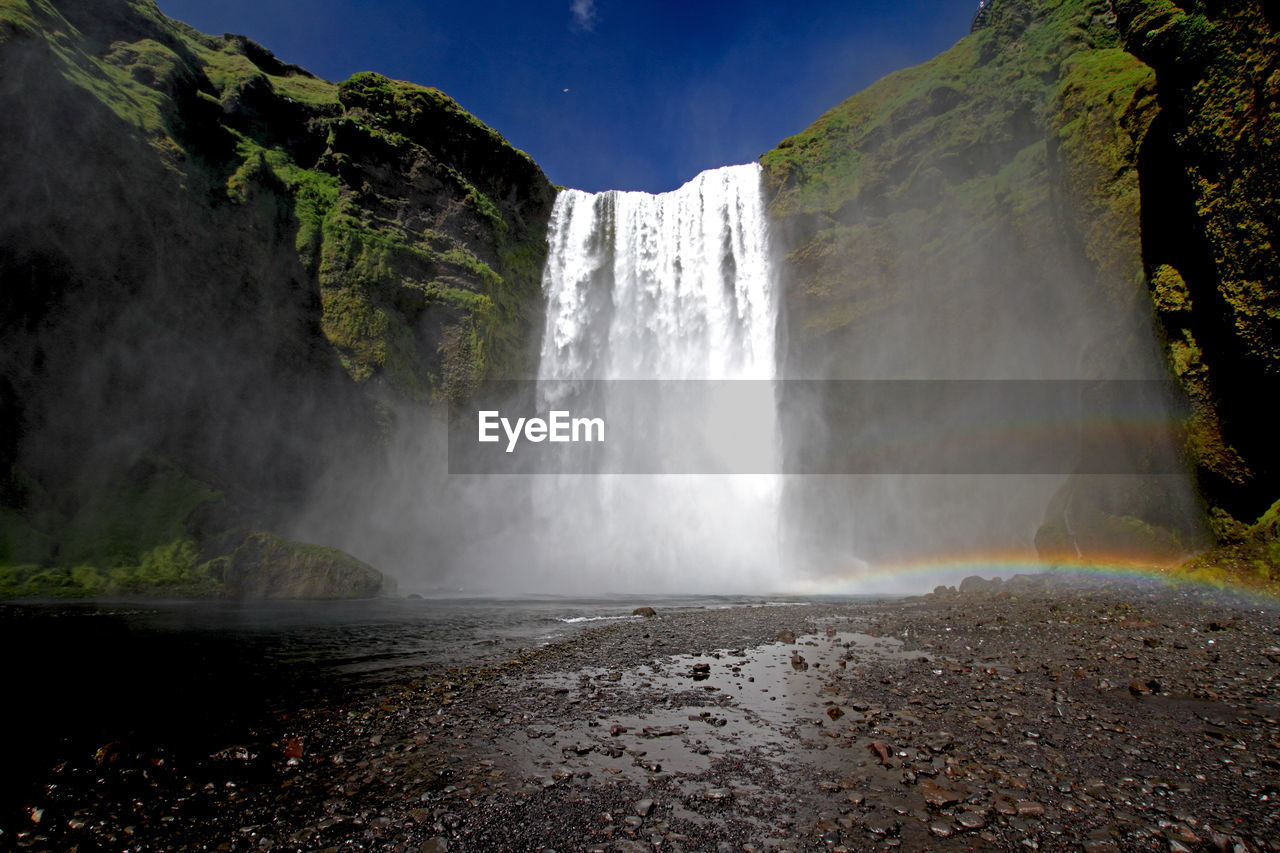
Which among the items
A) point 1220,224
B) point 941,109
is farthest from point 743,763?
point 941,109

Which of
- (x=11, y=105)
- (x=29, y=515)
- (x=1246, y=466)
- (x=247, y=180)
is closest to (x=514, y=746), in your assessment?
(x=1246, y=466)

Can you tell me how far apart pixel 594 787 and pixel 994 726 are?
390 cm

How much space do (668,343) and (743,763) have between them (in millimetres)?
32016

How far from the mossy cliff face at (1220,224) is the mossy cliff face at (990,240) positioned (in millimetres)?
2317

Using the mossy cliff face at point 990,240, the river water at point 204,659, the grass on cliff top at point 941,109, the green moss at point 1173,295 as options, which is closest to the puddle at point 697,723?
the river water at point 204,659

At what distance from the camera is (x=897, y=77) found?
115 ft

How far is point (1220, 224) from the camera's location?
39.8 feet

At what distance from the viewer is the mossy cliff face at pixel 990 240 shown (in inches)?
739

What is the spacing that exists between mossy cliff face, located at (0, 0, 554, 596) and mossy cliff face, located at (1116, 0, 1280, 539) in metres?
Answer: 27.9

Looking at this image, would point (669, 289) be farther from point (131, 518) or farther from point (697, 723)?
point (697, 723)

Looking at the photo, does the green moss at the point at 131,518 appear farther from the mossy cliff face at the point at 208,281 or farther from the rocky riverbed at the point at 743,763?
the rocky riverbed at the point at 743,763

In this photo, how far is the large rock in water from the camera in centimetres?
2131

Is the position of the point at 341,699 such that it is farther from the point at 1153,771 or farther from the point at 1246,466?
the point at 1246,466

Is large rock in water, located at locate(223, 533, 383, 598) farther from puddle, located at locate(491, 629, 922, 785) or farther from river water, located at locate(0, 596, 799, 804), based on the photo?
puddle, located at locate(491, 629, 922, 785)
